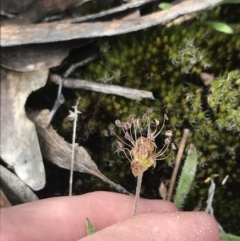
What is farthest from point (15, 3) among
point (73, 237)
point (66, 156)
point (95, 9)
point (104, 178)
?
point (73, 237)

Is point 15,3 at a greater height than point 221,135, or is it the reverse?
point 15,3

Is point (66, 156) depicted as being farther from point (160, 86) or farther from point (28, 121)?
point (160, 86)

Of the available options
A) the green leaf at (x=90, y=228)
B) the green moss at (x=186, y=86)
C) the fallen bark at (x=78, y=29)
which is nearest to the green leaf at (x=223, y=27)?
the green moss at (x=186, y=86)

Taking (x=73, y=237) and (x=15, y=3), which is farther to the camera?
(x=15, y=3)

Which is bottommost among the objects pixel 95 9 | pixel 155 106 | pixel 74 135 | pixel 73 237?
pixel 73 237

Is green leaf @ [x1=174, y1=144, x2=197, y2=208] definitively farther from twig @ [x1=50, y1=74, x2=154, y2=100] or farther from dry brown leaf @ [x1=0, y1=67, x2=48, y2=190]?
dry brown leaf @ [x1=0, y1=67, x2=48, y2=190]

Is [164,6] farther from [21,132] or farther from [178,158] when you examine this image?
[21,132]
